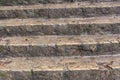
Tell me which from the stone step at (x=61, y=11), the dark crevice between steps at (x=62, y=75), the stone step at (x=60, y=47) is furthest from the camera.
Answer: the stone step at (x=61, y=11)

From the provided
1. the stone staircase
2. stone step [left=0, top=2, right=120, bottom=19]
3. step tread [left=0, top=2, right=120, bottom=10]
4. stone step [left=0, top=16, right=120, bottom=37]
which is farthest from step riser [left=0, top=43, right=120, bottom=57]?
step tread [left=0, top=2, right=120, bottom=10]

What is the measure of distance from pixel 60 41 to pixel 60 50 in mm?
148

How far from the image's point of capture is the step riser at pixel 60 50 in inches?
123

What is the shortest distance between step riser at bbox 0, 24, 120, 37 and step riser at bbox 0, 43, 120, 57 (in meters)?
0.38

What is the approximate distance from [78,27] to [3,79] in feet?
4.26

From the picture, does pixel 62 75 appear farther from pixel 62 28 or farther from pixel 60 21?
pixel 60 21

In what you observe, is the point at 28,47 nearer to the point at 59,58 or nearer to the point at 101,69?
the point at 59,58

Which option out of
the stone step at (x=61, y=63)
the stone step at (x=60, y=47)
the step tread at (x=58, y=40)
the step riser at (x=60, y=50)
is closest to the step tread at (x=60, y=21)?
the step tread at (x=58, y=40)

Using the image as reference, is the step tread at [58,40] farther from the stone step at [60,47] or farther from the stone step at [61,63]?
the stone step at [61,63]

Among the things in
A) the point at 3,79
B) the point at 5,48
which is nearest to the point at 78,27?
the point at 5,48

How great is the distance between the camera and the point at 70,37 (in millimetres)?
3385

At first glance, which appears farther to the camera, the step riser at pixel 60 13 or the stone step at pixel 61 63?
the step riser at pixel 60 13

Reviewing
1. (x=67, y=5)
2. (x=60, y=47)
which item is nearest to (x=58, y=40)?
(x=60, y=47)

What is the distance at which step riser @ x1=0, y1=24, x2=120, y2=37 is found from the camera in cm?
343
